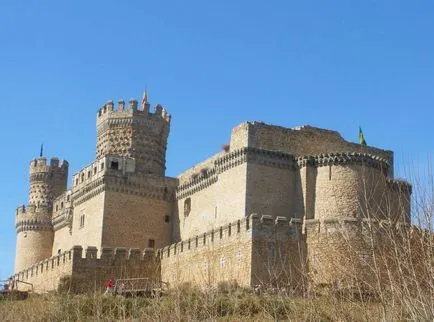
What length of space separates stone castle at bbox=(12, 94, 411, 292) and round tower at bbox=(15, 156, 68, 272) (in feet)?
0.75

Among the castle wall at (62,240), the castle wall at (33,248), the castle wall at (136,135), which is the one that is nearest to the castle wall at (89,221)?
the castle wall at (62,240)

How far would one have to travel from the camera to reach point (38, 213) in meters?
50.2

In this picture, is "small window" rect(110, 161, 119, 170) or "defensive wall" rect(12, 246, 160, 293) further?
"small window" rect(110, 161, 119, 170)

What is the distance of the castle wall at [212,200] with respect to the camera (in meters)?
35.1

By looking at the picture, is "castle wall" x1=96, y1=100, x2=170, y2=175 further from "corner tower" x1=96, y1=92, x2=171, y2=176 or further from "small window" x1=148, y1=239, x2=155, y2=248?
"small window" x1=148, y1=239, x2=155, y2=248

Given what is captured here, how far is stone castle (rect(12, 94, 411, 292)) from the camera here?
2958 cm

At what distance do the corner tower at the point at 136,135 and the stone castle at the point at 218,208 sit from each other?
2.3 inches

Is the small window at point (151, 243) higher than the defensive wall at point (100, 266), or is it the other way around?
the small window at point (151, 243)

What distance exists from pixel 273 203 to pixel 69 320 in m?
14.7

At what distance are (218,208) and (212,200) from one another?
6.05 feet

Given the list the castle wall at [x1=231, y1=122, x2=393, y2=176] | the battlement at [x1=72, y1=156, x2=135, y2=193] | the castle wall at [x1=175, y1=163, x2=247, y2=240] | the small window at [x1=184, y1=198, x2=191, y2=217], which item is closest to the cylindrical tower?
the castle wall at [x1=231, y1=122, x2=393, y2=176]

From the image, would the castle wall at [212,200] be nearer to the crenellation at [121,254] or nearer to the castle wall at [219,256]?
the castle wall at [219,256]

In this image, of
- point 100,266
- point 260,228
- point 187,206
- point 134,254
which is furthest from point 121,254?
point 260,228

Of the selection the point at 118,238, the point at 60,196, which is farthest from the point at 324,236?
the point at 60,196
